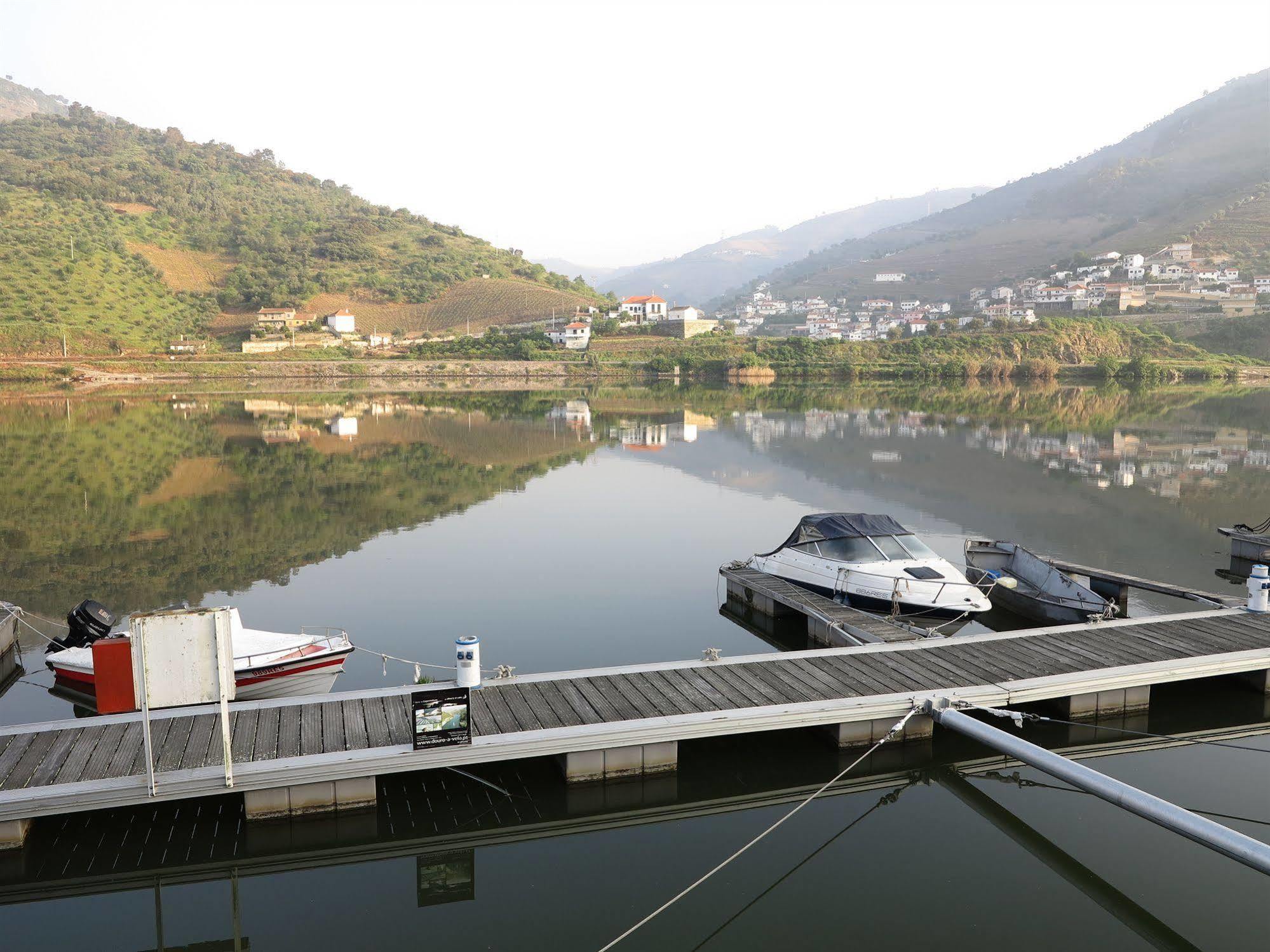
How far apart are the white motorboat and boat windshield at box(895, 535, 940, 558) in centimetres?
2

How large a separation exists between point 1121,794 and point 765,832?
10.8 ft

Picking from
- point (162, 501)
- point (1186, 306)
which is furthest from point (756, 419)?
point (1186, 306)

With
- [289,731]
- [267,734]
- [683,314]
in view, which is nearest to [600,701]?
[289,731]

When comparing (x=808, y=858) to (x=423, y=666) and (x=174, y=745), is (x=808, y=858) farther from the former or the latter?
(x=423, y=666)

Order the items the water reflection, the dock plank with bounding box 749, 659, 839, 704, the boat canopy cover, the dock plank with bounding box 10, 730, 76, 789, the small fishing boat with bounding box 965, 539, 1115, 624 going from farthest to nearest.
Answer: the water reflection, the boat canopy cover, the small fishing boat with bounding box 965, 539, 1115, 624, the dock plank with bounding box 749, 659, 839, 704, the dock plank with bounding box 10, 730, 76, 789

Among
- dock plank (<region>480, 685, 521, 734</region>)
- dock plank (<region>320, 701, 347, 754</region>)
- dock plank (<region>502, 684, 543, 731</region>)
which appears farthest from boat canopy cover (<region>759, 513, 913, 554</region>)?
dock plank (<region>320, 701, 347, 754</region>)

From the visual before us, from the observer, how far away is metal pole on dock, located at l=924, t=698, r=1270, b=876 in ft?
23.9

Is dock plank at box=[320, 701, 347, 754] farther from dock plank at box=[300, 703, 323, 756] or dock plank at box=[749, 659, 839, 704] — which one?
dock plank at box=[749, 659, 839, 704]

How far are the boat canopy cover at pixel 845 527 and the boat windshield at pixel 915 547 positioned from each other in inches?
4.8

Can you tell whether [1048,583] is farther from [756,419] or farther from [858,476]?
[756,419]

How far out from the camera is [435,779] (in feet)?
33.0

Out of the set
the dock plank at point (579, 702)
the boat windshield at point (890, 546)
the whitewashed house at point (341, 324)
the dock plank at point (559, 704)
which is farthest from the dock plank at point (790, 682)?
the whitewashed house at point (341, 324)

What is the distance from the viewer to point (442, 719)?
910 cm

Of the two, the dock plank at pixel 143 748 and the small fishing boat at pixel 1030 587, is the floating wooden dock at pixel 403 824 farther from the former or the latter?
the small fishing boat at pixel 1030 587
